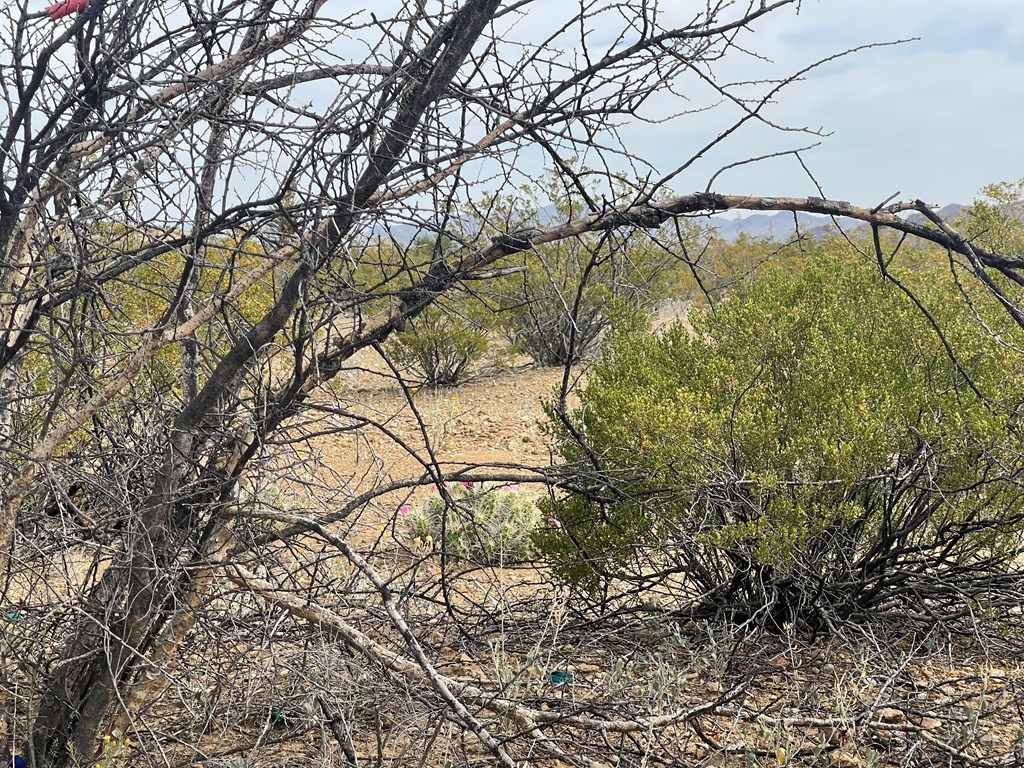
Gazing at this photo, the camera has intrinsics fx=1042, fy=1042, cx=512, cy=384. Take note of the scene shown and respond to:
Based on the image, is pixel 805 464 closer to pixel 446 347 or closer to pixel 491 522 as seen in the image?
pixel 491 522

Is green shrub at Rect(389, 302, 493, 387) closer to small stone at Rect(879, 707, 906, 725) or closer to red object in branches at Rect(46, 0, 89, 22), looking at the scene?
small stone at Rect(879, 707, 906, 725)

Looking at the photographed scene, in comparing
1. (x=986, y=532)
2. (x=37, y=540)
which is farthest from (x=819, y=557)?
(x=37, y=540)

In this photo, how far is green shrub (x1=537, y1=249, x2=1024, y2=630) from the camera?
13.3ft

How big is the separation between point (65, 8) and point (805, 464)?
309 cm

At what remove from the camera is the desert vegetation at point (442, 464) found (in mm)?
2686

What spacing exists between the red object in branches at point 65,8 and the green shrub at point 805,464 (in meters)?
2.19

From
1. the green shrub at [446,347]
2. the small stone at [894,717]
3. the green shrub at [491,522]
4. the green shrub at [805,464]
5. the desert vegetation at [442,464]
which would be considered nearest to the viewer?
the desert vegetation at [442,464]

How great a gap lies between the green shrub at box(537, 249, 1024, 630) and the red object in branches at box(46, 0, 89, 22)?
219 centimetres

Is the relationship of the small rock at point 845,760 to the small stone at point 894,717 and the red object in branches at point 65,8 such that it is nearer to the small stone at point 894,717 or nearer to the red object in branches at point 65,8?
the small stone at point 894,717

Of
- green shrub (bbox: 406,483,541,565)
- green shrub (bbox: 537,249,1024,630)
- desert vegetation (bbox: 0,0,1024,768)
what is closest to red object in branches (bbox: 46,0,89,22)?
desert vegetation (bbox: 0,0,1024,768)

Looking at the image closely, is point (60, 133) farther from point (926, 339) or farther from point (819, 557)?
point (926, 339)

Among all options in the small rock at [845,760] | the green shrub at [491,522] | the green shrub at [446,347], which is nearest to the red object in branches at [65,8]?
the small rock at [845,760]

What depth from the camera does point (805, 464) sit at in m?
4.23

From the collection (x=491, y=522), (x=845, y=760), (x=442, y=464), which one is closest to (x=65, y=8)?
(x=442, y=464)
